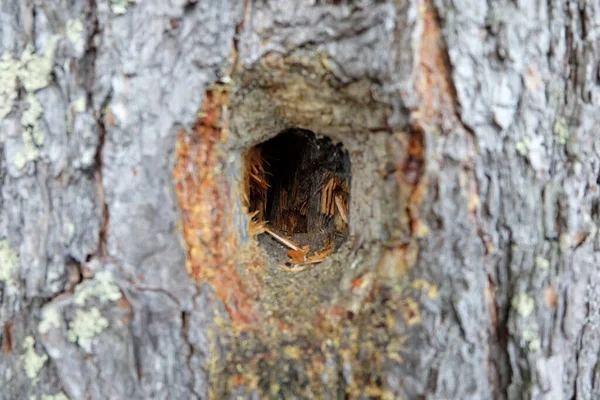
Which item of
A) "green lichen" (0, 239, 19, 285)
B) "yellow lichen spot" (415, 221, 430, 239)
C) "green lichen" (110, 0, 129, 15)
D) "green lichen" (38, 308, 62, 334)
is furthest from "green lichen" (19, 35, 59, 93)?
"yellow lichen spot" (415, 221, 430, 239)

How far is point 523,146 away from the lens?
0.90 m

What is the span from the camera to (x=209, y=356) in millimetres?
919

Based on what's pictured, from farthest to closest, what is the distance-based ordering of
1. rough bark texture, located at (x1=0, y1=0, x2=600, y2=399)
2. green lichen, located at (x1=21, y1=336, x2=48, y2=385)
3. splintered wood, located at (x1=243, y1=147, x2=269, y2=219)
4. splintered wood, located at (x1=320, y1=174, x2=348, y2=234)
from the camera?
splintered wood, located at (x1=320, y1=174, x2=348, y2=234) → splintered wood, located at (x1=243, y1=147, x2=269, y2=219) → green lichen, located at (x1=21, y1=336, x2=48, y2=385) → rough bark texture, located at (x1=0, y1=0, x2=600, y2=399)

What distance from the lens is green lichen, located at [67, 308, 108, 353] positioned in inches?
35.8

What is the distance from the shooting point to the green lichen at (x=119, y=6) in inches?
34.2

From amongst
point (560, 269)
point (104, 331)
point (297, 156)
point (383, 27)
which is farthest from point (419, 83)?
point (297, 156)

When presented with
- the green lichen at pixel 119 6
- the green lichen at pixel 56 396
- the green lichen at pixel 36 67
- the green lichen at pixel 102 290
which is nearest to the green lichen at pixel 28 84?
the green lichen at pixel 36 67

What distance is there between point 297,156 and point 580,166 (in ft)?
4.09

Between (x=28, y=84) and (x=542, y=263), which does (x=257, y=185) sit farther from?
(x=542, y=263)

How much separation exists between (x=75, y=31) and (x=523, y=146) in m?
0.94

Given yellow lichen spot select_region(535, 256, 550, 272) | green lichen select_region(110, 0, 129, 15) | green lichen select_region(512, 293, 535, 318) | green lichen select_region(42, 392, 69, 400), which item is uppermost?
green lichen select_region(110, 0, 129, 15)

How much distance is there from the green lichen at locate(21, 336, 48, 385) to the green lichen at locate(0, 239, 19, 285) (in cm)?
14

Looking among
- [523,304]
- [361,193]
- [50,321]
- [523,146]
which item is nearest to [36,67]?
[50,321]

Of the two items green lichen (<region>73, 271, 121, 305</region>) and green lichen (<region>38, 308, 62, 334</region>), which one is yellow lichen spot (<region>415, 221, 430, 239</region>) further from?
green lichen (<region>38, 308, 62, 334</region>)
